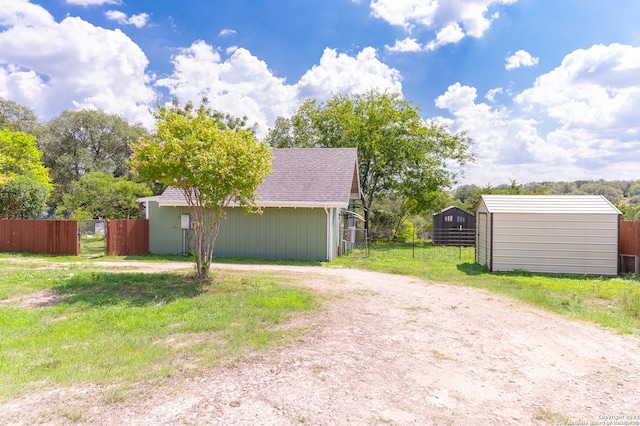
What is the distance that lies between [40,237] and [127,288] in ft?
32.9

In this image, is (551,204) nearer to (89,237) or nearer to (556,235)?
(556,235)

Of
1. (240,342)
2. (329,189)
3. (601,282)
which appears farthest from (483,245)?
(240,342)

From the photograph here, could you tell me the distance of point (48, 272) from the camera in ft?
34.3

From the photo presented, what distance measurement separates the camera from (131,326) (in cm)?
573

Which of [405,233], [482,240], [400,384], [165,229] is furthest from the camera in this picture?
[405,233]

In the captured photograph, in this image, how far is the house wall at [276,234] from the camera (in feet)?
48.4

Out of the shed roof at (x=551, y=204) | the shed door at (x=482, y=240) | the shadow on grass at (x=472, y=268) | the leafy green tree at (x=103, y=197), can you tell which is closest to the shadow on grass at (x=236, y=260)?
the shadow on grass at (x=472, y=268)

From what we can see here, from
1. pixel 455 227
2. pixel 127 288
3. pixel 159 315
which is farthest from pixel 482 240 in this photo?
pixel 127 288

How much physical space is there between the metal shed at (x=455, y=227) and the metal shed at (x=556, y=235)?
11.8 meters

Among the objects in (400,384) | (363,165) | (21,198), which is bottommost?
(400,384)

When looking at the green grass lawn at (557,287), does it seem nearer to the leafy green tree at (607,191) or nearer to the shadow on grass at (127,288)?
the shadow on grass at (127,288)

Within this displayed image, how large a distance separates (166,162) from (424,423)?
712cm

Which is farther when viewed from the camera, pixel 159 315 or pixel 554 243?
pixel 554 243

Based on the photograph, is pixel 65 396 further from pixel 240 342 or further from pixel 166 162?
pixel 166 162
